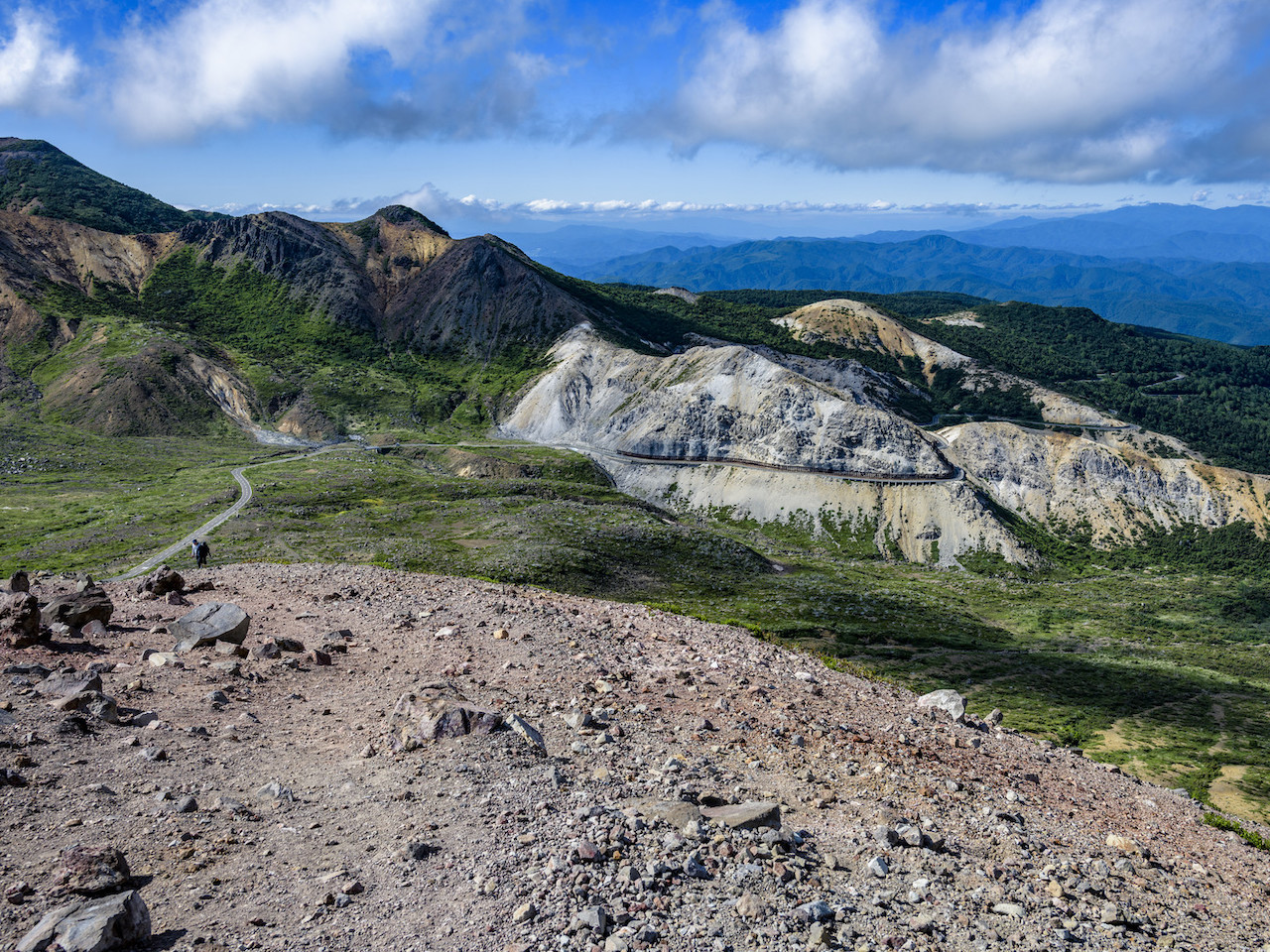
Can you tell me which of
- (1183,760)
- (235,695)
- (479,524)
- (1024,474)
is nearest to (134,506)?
(479,524)

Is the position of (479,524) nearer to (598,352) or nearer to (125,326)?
(598,352)

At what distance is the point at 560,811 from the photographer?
40.1ft

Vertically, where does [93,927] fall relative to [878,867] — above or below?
above

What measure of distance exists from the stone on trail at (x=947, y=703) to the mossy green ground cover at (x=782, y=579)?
12.4 ft

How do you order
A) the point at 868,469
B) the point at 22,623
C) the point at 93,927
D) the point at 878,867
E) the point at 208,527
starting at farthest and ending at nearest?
the point at 868,469, the point at 208,527, the point at 22,623, the point at 878,867, the point at 93,927

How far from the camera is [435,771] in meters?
13.4

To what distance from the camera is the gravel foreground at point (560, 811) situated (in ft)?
32.6

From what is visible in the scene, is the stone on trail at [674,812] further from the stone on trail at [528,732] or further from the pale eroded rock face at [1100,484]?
the pale eroded rock face at [1100,484]

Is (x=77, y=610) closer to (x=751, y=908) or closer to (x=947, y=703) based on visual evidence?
(x=751, y=908)

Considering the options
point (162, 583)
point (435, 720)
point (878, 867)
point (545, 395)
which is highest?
point (545, 395)

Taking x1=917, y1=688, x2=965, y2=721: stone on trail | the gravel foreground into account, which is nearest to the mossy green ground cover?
x1=917, y1=688, x2=965, y2=721: stone on trail

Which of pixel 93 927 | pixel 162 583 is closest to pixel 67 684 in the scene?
pixel 93 927

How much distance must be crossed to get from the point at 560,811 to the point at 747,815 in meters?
3.26

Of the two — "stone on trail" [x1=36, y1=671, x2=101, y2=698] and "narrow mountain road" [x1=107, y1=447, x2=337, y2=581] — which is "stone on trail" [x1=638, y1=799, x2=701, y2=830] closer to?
"stone on trail" [x1=36, y1=671, x2=101, y2=698]
